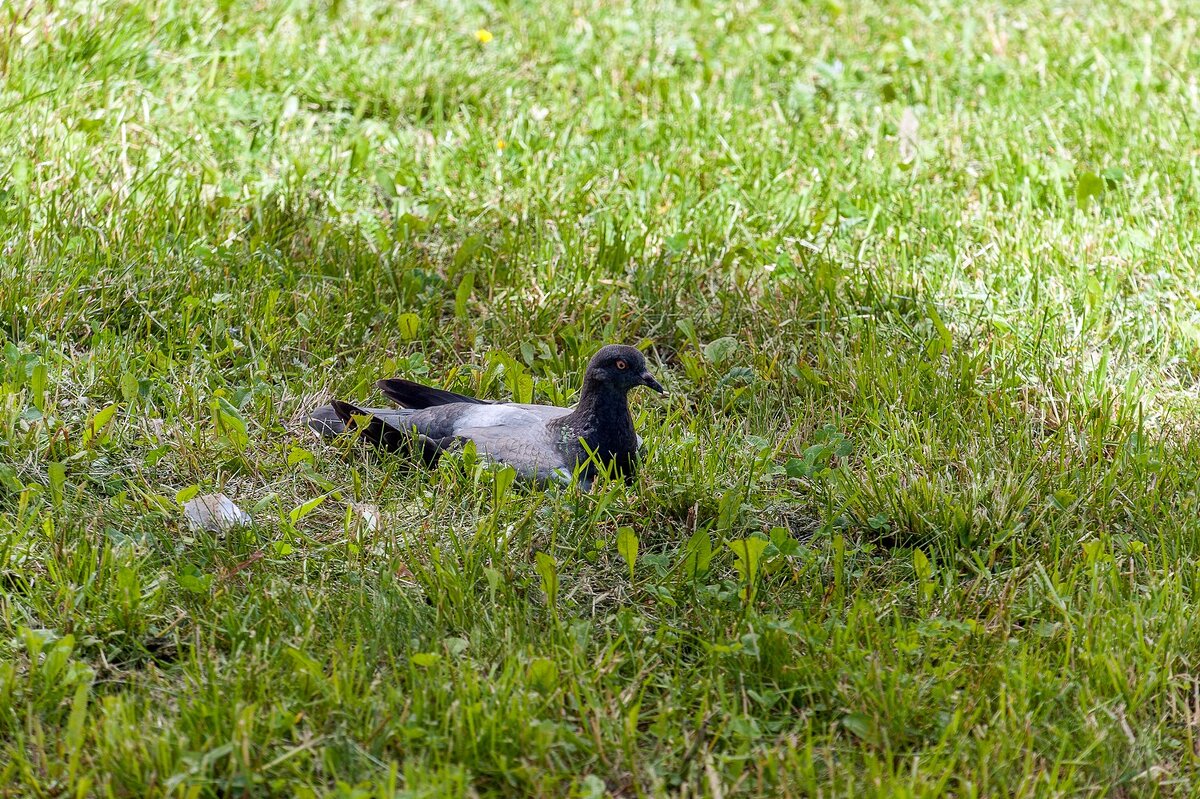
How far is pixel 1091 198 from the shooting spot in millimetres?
5203

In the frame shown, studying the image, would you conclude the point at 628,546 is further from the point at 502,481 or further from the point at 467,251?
the point at 467,251

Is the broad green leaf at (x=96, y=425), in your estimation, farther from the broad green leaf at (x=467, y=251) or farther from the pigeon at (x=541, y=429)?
the broad green leaf at (x=467, y=251)

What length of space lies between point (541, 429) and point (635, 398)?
22.3 inches

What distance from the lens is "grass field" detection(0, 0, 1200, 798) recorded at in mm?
2715

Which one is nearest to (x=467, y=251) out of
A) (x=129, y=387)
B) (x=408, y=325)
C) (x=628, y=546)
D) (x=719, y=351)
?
(x=408, y=325)

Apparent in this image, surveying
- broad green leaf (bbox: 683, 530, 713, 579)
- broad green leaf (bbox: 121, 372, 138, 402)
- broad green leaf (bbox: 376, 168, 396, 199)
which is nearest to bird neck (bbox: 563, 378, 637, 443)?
broad green leaf (bbox: 683, 530, 713, 579)

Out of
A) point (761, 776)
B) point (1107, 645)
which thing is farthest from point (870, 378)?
point (761, 776)

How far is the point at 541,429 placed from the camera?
380 cm

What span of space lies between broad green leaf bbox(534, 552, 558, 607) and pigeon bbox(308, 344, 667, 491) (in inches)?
19.5

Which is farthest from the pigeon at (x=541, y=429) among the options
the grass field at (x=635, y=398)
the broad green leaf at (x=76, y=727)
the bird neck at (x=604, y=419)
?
the broad green leaf at (x=76, y=727)

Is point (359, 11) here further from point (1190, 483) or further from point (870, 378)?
point (1190, 483)

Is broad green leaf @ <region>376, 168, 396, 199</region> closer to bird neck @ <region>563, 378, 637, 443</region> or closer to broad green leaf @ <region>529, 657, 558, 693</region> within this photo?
bird neck @ <region>563, 378, 637, 443</region>

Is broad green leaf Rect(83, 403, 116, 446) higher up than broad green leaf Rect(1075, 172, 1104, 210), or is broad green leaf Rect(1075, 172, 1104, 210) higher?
broad green leaf Rect(1075, 172, 1104, 210)

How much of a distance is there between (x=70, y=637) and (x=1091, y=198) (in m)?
4.25
